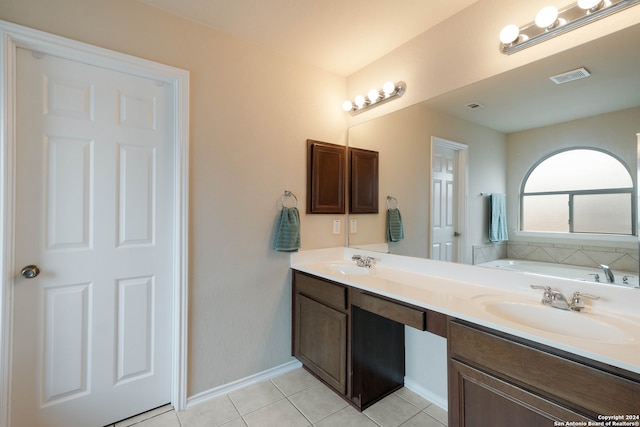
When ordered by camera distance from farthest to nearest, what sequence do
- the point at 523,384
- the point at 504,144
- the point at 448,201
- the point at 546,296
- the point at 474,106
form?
the point at 448,201, the point at 474,106, the point at 504,144, the point at 546,296, the point at 523,384

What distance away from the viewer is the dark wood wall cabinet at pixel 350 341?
5.57 feet

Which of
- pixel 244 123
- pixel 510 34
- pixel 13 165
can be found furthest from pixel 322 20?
pixel 13 165

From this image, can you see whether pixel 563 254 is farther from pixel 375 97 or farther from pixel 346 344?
pixel 375 97

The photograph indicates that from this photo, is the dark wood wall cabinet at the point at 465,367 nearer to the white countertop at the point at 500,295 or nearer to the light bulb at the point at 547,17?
the white countertop at the point at 500,295

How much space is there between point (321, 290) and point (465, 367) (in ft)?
3.09

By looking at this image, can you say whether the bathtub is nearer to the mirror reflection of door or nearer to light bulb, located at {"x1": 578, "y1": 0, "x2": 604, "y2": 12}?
the mirror reflection of door

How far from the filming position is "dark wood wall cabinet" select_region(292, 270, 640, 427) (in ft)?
2.78

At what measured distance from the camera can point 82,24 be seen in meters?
1.45

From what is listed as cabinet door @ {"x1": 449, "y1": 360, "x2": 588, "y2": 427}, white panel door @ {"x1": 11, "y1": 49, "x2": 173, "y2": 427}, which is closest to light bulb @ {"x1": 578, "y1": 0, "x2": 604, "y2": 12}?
cabinet door @ {"x1": 449, "y1": 360, "x2": 588, "y2": 427}

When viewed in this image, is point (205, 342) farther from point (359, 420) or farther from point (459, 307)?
point (459, 307)

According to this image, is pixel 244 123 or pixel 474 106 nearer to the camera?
pixel 474 106

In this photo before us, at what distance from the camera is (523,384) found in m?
0.98

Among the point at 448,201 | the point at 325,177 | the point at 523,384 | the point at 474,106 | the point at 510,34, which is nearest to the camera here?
the point at 523,384

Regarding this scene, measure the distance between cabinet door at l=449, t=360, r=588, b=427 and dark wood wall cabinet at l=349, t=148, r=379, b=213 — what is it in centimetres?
128
